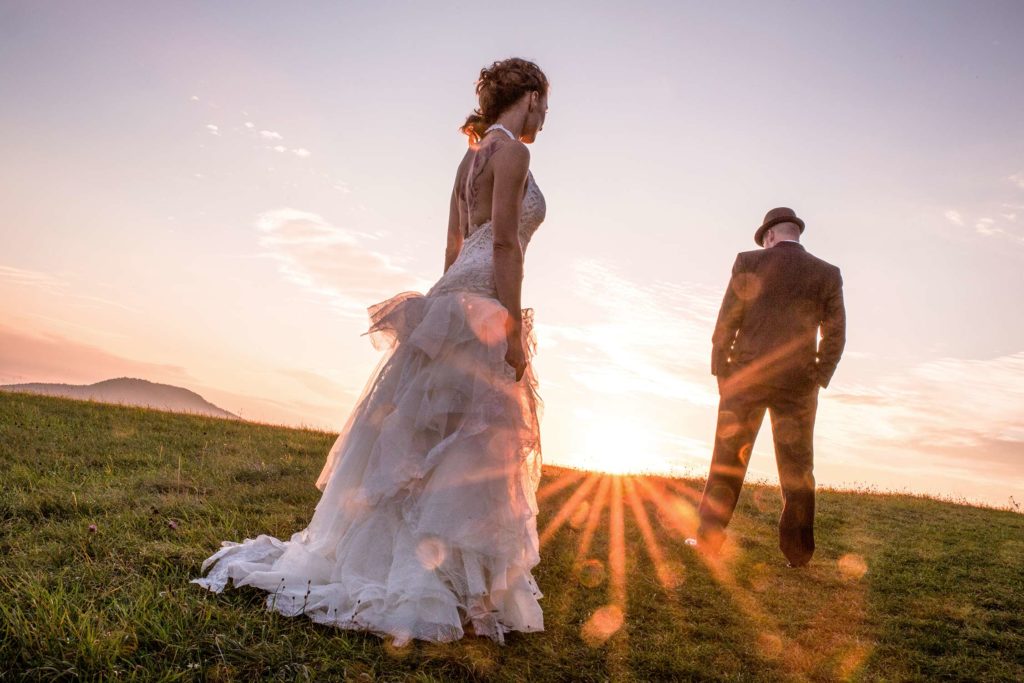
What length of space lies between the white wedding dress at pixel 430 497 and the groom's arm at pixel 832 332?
3.48 m

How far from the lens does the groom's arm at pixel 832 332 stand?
20.1 ft

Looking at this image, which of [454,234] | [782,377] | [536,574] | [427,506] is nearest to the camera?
[427,506]

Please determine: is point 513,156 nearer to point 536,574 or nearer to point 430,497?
point 430,497

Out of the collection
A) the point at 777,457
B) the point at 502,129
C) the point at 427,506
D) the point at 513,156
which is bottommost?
the point at 427,506

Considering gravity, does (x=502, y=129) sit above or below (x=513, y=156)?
above

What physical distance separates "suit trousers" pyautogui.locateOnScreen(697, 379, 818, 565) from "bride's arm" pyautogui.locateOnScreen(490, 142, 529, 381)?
3.27 metres

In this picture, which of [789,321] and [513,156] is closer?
[513,156]

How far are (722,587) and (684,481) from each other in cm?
605

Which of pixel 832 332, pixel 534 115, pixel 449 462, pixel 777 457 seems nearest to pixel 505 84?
pixel 534 115

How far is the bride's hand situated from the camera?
401cm

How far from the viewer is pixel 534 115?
429 cm

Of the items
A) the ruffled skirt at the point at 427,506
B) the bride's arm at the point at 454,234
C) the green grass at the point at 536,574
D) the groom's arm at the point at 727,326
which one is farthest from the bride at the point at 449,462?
the groom's arm at the point at 727,326

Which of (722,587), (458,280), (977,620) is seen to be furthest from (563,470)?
(458,280)

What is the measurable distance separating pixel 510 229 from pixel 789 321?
3.60m
